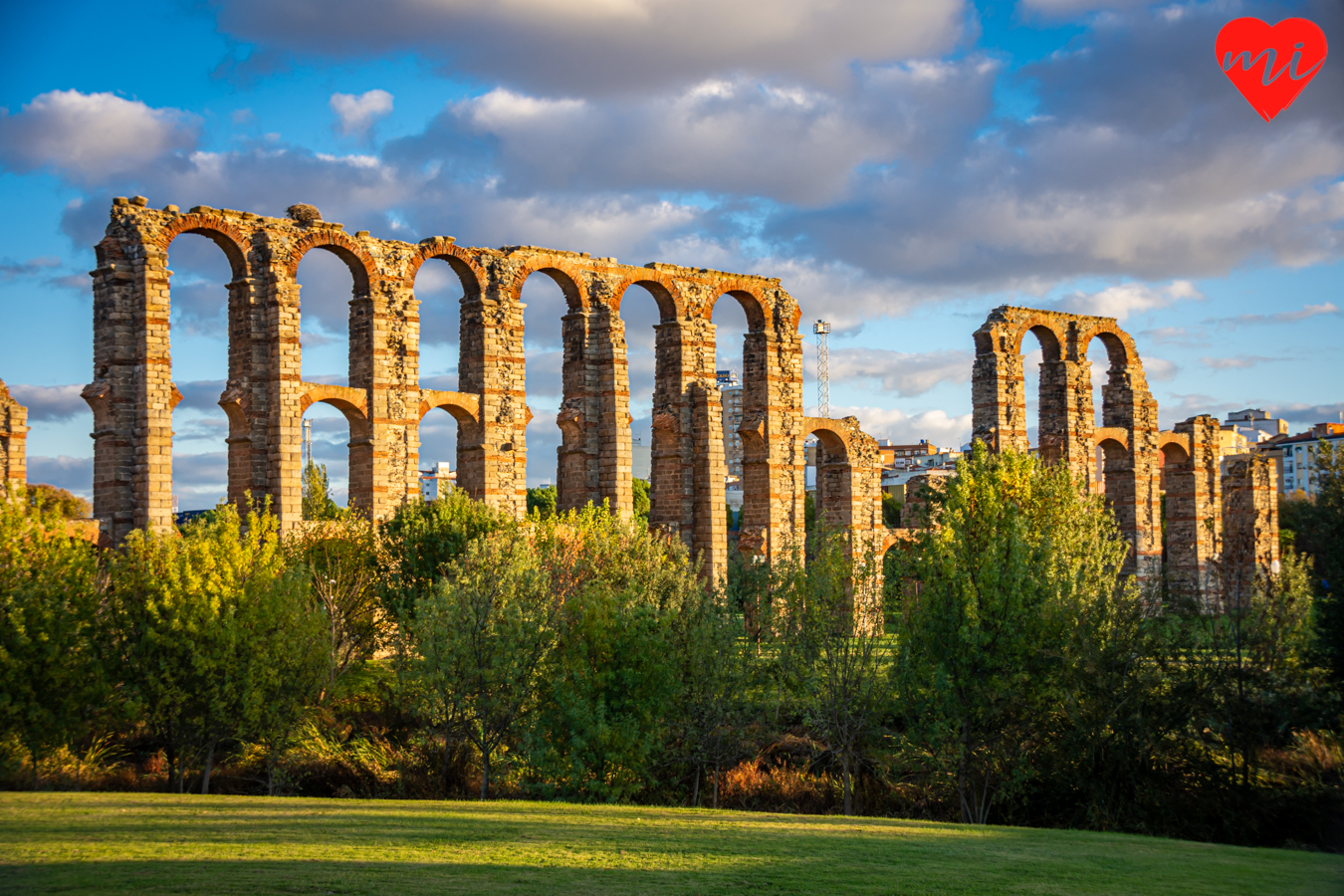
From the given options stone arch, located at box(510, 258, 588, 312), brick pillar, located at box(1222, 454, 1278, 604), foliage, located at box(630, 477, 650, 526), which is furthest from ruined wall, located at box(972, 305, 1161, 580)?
foliage, located at box(630, 477, 650, 526)

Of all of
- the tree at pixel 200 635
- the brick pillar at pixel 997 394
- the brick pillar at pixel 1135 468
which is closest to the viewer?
the tree at pixel 200 635

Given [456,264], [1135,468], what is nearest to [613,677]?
[456,264]

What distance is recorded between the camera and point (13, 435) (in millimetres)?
28109

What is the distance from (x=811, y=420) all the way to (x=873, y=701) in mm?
15414

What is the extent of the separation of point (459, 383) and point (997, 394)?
1891cm

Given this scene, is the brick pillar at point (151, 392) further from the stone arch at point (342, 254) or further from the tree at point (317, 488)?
the tree at point (317, 488)

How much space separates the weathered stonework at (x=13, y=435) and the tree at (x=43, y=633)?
7.24 metres

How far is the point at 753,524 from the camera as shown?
113 feet

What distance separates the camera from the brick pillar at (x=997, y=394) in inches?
1544

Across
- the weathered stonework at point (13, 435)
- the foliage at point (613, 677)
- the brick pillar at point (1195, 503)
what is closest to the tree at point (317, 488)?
the weathered stonework at point (13, 435)

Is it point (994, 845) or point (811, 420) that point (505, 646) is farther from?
point (811, 420)

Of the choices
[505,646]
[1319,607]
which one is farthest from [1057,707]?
[505,646]

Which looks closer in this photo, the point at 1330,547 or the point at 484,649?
the point at 1330,547

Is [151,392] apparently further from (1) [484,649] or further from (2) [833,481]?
(2) [833,481]
